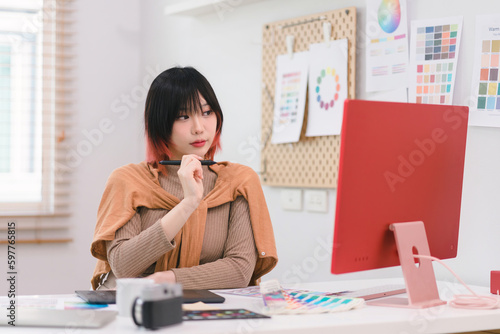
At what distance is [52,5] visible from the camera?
3.40 m

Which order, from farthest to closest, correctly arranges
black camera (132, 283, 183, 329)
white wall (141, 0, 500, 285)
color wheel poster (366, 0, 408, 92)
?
color wheel poster (366, 0, 408, 92) → white wall (141, 0, 500, 285) → black camera (132, 283, 183, 329)

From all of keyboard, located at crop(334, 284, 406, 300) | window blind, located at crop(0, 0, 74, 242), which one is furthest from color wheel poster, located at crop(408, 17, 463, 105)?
window blind, located at crop(0, 0, 74, 242)

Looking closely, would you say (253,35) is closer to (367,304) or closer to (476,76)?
(476,76)

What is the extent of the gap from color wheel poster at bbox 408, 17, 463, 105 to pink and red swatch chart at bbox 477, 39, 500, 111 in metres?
0.09

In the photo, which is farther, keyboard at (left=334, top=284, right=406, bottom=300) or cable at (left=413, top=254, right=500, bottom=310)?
keyboard at (left=334, top=284, right=406, bottom=300)

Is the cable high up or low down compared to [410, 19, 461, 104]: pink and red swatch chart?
down

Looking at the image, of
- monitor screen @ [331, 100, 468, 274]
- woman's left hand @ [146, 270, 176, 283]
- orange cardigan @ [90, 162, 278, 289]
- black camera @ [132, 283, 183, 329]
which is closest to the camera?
black camera @ [132, 283, 183, 329]

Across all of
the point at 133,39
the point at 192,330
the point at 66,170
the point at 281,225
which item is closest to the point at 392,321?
the point at 192,330

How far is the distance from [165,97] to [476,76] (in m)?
0.94

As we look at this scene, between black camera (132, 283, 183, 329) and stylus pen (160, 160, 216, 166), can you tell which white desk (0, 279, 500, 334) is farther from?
stylus pen (160, 160, 216, 166)

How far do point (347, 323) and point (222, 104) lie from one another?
78.1 inches

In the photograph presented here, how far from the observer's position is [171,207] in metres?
1.82

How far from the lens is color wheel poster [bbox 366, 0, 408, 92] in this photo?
2.13 m

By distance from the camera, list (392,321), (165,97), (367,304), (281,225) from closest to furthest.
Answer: (392,321), (367,304), (165,97), (281,225)
